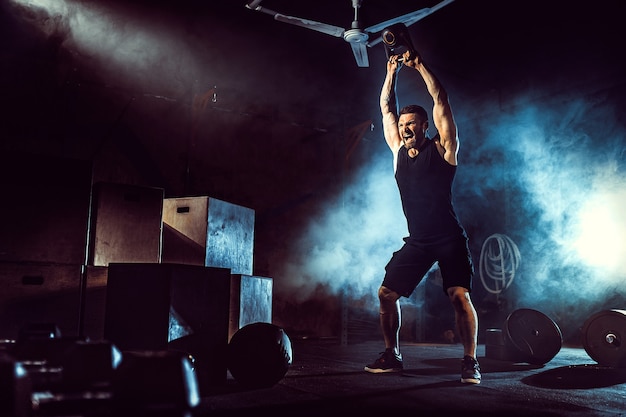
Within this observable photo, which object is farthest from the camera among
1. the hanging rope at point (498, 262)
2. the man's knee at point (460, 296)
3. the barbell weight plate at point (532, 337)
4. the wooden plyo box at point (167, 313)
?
the hanging rope at point (498, 262)

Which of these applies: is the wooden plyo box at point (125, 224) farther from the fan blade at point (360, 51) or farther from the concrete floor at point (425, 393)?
the fan blade at point (360, 51)

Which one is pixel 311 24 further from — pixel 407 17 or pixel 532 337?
pixel 532 337

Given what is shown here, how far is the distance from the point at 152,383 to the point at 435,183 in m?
2.86

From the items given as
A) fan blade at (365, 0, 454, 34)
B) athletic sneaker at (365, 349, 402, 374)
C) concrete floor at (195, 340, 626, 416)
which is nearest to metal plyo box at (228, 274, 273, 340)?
concrete floor at (195, 340, 626, 416)

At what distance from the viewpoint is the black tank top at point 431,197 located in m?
3.46

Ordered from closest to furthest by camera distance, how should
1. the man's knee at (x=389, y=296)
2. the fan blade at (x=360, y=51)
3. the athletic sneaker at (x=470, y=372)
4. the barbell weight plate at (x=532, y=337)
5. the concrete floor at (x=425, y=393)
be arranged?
1. the concrete floor at (x=425, y=393)
2. the athletic sneaker at (x=470, y=372)
3. the man's knee at (x=389, y=296)
4. the barbell weight plate at (x=532, y=337)
5. the fan blade at (x=360, y=51)

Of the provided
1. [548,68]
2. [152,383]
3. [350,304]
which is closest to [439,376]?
[152,383]

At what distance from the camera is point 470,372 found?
327 centimetres

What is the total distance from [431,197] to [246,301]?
1748 millimetres

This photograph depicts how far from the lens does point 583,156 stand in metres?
7.74

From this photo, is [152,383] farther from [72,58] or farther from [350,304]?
[350,304]

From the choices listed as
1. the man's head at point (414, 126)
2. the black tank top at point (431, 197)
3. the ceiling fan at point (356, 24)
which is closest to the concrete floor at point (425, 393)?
the black tank top at point (431, 197)

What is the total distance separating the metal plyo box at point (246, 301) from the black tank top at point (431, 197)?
1453 millimetres

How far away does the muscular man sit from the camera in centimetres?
338
